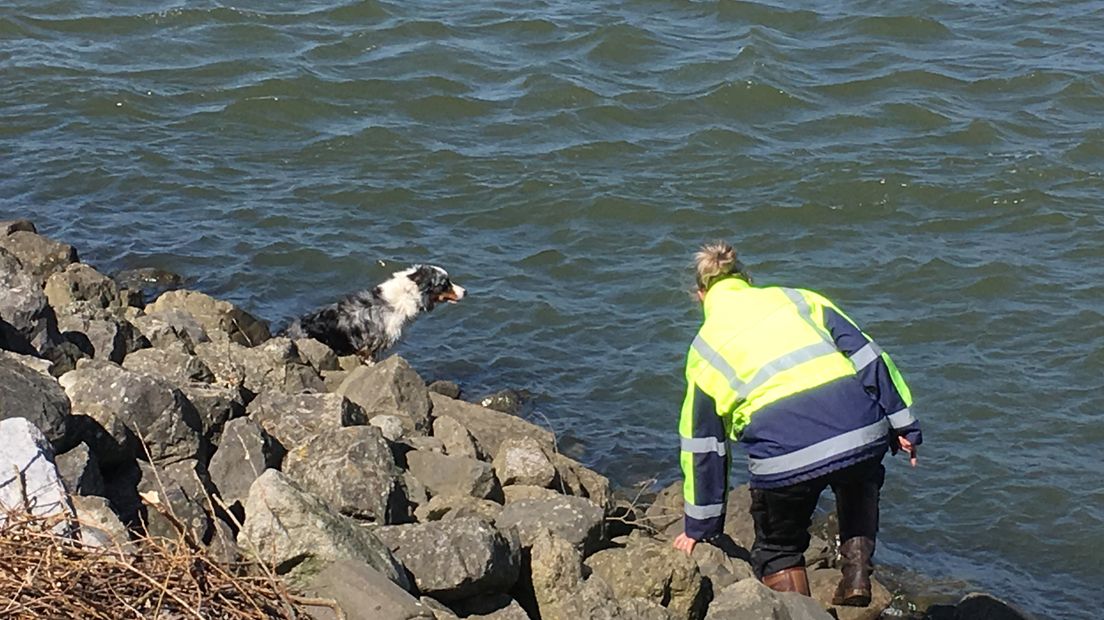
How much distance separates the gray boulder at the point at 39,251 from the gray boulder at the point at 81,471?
5.34m

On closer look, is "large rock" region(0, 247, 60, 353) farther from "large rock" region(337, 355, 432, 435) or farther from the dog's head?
the dog's head

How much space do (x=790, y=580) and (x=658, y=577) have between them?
0.86 metres

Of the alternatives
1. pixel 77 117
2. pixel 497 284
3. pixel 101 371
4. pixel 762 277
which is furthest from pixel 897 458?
pixel 77 117

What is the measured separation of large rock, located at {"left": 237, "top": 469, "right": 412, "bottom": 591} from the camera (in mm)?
5297

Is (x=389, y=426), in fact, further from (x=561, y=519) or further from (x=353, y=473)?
(x=561, y=519)

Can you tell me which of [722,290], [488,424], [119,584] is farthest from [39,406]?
[488,424]

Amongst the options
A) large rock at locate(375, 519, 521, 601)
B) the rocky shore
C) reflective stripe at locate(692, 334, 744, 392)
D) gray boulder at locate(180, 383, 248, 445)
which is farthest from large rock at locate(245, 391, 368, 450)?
reflective stripe at locate(692, 334, 744, 392)

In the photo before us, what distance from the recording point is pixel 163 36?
56.6 ft

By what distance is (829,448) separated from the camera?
5988mm

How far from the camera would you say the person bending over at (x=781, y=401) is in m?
5.97

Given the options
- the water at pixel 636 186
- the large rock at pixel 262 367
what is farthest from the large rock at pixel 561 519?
the water at pixel 636 186

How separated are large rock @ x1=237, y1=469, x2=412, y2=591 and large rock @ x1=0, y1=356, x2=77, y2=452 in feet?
2.97

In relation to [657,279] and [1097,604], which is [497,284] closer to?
[657,279]

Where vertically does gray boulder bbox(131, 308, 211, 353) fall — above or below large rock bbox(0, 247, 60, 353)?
below
